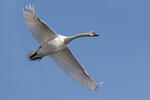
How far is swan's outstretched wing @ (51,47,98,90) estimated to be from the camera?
3353 centimetres

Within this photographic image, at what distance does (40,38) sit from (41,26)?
82cm

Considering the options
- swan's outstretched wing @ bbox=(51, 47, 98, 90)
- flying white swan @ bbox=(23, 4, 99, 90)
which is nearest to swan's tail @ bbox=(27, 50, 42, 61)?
flying white swan @ bbox=(23, 4, 99, 90)

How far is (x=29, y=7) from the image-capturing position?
31.6 m

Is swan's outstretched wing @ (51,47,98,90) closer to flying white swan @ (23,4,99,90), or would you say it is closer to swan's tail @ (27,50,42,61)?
flying white swan @ (23,4,99,90)

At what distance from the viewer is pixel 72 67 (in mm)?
33875

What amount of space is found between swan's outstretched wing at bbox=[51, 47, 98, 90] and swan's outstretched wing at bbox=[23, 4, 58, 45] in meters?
1.82

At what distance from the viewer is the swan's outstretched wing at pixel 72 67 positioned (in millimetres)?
33531

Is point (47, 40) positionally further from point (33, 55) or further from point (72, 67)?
point (72, 67)

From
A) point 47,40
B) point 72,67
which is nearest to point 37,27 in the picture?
point 47,40

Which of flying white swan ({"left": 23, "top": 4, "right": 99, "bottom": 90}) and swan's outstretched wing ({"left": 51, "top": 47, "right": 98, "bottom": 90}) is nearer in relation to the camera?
A: flying white swan ({"left": 23, "top": 4, "right": 99, "bottom": 90})

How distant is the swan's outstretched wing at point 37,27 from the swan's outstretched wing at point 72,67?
1.82 metres

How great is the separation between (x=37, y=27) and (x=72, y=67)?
377cm

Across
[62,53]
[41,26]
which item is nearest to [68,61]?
[62,53]

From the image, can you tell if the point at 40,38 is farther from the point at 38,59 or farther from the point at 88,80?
the point at 88,80
